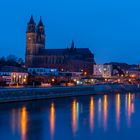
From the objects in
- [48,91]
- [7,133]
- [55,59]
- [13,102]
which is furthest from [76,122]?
[55,59]

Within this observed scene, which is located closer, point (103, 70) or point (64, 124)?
point (64, 124)

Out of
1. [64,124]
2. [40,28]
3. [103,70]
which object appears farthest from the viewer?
[40,28]

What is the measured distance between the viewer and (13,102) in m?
44.7

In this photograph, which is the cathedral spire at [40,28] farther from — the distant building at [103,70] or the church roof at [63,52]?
the distant building at [103,70]

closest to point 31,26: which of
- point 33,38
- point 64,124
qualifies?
point 33,38

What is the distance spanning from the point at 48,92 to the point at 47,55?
70.5m

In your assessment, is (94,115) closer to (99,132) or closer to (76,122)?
(76,122)

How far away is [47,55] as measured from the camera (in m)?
124

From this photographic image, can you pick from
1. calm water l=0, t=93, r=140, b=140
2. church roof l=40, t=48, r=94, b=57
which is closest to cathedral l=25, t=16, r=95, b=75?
church roof l=40, t=48, r=94, b=57

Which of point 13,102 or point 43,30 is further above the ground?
point 43,30

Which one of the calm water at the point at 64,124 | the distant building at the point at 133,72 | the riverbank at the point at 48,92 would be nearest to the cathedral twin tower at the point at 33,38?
the distant building at the point at 133,72

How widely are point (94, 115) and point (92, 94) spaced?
32.0m

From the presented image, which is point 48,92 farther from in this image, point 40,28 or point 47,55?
point 40,28

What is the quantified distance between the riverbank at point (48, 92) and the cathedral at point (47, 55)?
123ft
